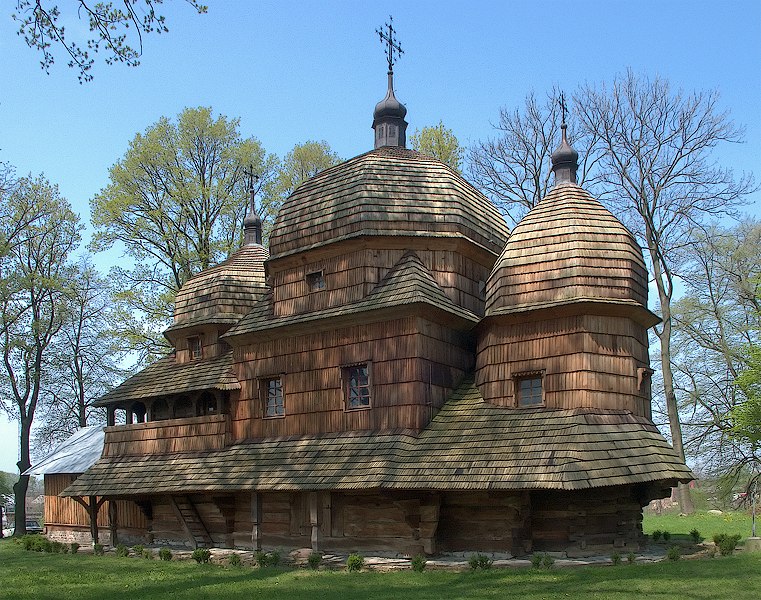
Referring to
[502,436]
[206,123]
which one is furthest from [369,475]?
[206,123]

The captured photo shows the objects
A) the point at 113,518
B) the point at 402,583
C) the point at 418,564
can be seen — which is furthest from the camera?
the point at 113,518

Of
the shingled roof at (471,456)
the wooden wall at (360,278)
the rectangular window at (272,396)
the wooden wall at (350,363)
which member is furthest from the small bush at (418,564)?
the wooden wall at (360,278)

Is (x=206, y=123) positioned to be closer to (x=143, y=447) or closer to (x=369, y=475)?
(x=143, y=447)

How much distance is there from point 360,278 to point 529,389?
195 inches

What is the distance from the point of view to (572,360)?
1712 centimetres

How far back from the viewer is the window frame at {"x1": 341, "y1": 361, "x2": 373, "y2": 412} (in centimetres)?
1878

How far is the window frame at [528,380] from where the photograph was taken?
17453mm

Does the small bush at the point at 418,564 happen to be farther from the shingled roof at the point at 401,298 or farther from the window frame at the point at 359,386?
the shingled roof at the point at 401,298

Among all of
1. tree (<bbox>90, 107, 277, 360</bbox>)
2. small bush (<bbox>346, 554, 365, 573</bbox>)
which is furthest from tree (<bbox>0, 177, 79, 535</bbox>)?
small bush (<bbox>346, 554, 365, 573</bbox>)

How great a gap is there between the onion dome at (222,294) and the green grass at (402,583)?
936 cm

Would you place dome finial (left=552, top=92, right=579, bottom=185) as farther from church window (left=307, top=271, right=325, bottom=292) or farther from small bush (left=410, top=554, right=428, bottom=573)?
small bush (left=410, top=554, right=428, bottom=573)

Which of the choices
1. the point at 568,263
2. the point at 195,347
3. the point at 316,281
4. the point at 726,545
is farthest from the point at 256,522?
the point at 726,545

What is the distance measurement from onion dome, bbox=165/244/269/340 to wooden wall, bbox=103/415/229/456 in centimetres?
353

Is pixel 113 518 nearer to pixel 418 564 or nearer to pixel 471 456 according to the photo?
pixel 418 564
